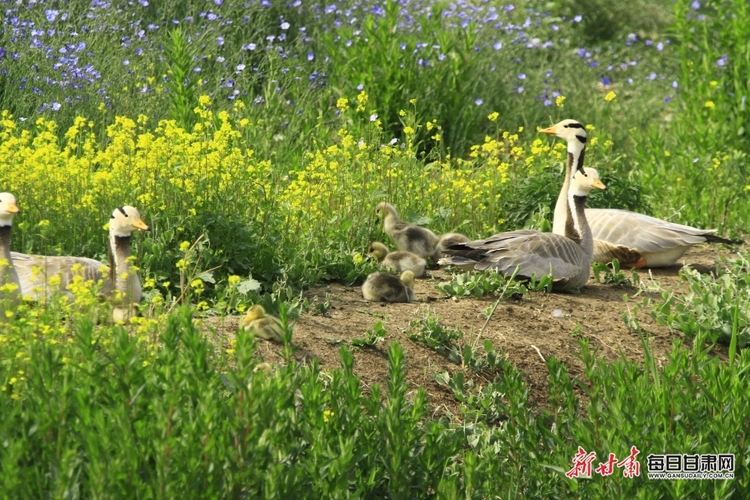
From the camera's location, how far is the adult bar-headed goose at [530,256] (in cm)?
725

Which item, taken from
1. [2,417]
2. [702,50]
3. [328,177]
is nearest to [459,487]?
[2,417]

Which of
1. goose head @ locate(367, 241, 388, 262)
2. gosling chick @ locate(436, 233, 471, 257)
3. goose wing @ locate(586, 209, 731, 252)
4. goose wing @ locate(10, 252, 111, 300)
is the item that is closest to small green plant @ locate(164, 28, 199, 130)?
goose head @ locate(367, 241, 388, 262)

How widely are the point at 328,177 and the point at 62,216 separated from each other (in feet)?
7.01

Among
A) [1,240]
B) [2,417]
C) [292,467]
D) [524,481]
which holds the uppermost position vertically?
[1,240]

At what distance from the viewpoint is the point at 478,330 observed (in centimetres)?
639

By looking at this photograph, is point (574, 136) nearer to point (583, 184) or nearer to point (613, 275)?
point (583, 184)

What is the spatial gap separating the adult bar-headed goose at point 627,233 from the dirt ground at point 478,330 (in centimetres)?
46

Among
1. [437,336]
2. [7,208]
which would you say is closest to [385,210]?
[437,336]

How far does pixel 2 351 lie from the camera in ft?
14.5

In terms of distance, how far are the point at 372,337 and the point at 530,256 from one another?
5.82 feet

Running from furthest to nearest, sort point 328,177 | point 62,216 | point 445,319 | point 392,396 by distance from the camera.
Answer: point 328,177 → point 62,216 → point 445,319 → point 392,396

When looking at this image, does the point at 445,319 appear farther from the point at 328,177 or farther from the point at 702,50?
the point at 702,50

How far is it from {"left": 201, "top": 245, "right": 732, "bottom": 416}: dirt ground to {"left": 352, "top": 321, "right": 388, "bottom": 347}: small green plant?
0.13ft

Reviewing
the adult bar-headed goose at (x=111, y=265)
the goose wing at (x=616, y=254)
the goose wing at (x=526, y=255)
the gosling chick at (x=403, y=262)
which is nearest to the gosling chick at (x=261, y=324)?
the adult bar-headed goose at (x=111, y=265)
